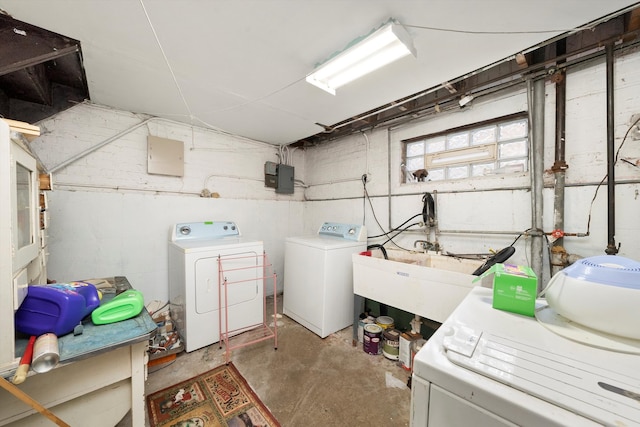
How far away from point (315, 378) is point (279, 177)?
109 inches

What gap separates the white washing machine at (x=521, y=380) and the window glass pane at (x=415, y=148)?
225 cm

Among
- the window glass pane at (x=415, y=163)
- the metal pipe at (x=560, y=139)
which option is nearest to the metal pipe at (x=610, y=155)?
the metal pipe at (x=560, y=139)

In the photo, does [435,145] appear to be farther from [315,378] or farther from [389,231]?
[315,378]

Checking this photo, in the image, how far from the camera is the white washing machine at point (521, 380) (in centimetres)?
54

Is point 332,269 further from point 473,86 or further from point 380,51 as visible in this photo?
point 473,86

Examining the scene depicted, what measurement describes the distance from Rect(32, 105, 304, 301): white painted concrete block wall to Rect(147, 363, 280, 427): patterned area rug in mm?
1323

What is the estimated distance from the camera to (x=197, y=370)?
207 cm

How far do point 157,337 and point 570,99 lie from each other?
165 inches

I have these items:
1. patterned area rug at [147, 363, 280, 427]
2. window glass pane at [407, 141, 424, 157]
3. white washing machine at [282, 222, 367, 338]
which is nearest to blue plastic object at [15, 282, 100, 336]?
patterned area rug at [147, 363, 280, 427]

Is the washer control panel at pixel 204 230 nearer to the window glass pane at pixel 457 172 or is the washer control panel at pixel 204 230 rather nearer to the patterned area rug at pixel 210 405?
the patterned area rug at pixel 210 405

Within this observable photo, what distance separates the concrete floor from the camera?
5.43ft

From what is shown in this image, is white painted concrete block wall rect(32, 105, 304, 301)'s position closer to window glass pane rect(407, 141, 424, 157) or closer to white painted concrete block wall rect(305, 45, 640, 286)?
white painted concrete block wall rect(305, 45, 640, 286)

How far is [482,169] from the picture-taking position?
2.27m

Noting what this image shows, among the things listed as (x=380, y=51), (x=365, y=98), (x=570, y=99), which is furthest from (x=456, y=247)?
(x=380, y=51)
